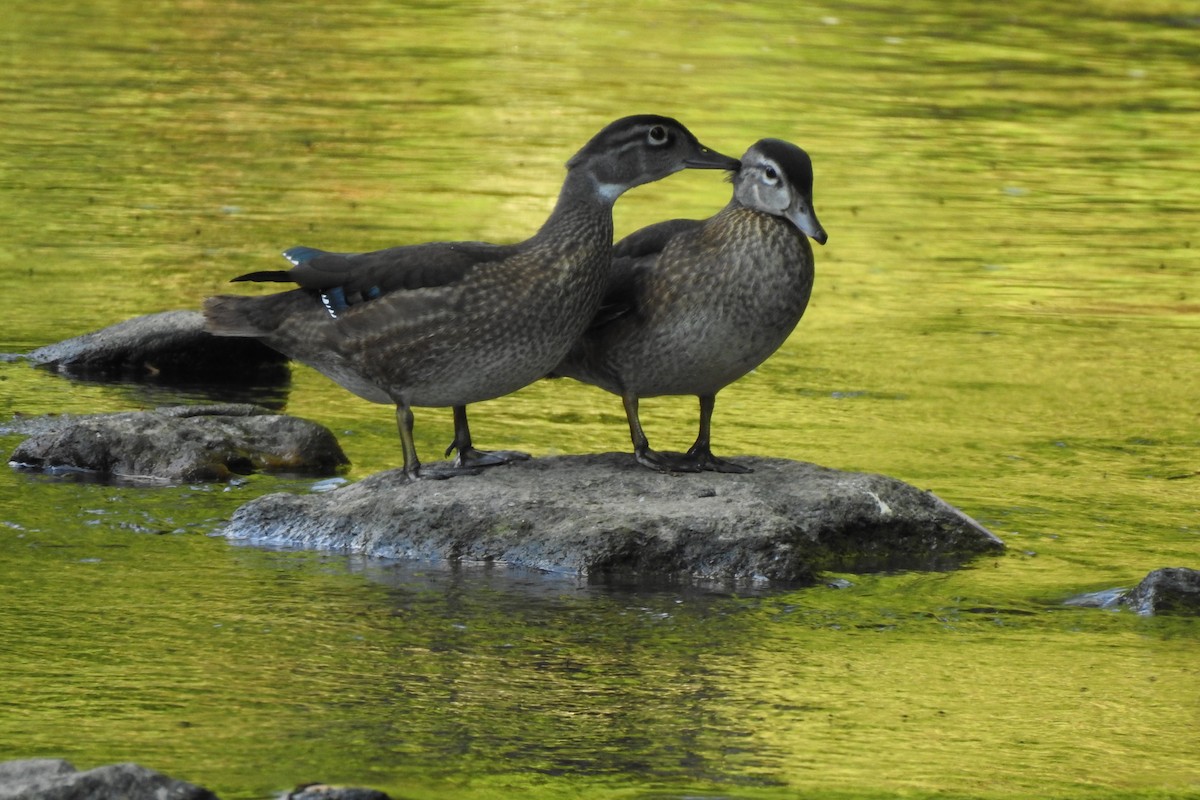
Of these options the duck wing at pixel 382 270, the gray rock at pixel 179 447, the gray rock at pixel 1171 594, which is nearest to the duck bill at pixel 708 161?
the duck wing at pixel 382 270

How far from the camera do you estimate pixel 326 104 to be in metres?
18.5

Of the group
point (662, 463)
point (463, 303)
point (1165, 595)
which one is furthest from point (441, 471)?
point (1165, 595)

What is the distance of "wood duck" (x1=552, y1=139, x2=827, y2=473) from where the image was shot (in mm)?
7445

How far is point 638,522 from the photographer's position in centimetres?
719

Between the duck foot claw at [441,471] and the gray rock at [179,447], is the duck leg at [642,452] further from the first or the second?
the gray rock at [179,447]

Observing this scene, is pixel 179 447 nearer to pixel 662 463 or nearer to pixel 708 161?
pixel 662 463

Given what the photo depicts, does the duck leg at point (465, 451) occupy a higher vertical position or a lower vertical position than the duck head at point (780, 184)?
lower

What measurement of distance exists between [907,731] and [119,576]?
2635 millimetres

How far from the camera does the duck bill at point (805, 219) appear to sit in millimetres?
7355

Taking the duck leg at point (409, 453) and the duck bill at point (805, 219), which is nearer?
the duck bill at point (805, 219)

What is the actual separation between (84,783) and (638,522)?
2872 mm

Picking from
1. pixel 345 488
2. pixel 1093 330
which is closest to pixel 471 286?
pixel 345 488

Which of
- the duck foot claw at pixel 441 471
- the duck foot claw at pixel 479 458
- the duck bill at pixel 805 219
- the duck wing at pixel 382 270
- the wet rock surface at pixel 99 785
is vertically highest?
the duck bill at pixel 805 219

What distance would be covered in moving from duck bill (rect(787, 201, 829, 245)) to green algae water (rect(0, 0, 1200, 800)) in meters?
1.16
